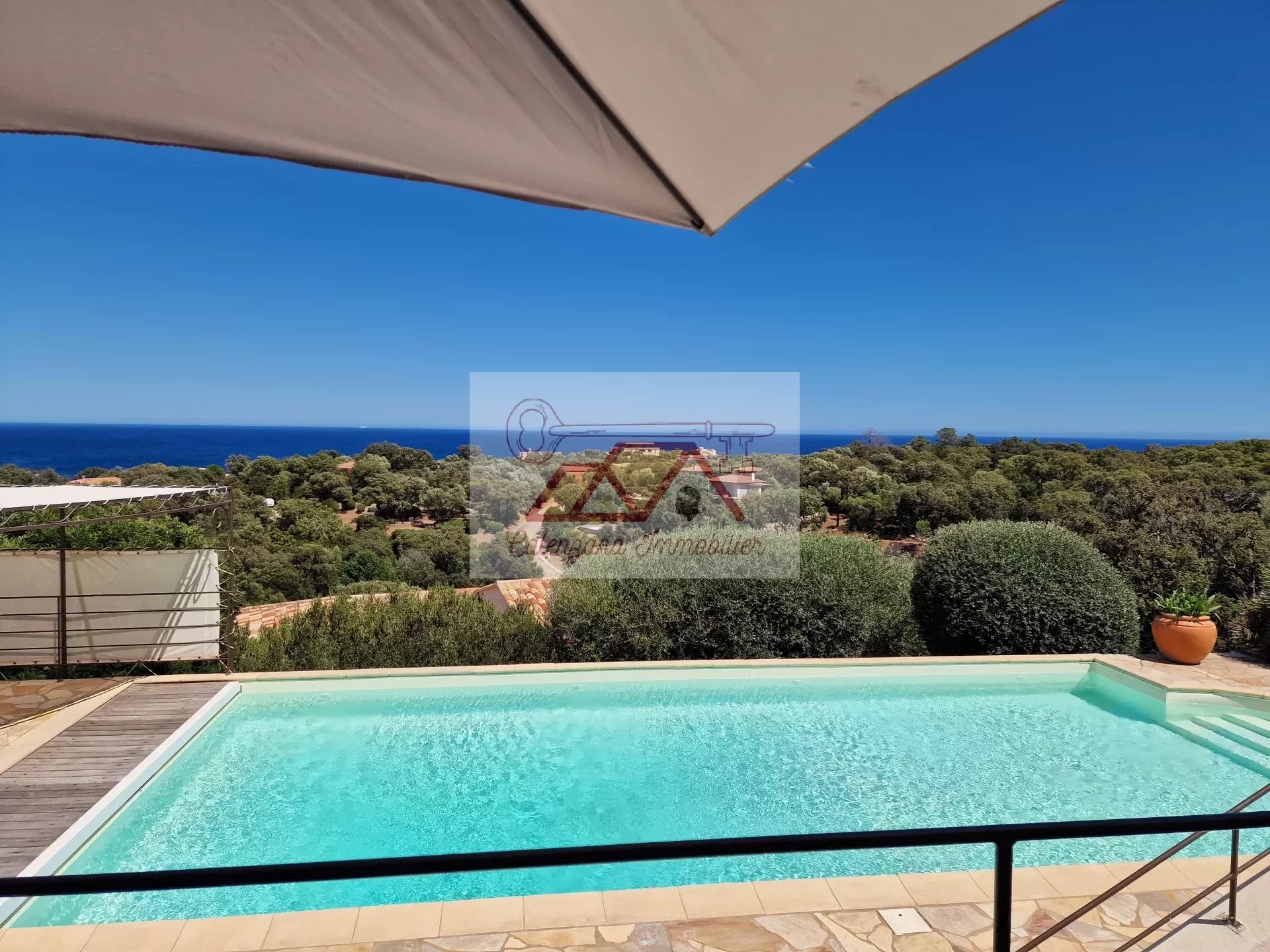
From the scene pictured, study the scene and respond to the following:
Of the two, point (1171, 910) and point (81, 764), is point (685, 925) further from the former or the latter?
point (81, 764)

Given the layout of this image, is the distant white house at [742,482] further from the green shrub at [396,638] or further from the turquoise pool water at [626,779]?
the green shrub at [396,638]

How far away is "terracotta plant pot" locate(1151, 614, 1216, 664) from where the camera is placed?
20.9 ft

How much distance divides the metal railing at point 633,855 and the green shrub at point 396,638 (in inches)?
236

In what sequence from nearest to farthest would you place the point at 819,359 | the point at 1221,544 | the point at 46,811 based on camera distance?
the point at 46,811 → the point at 1221,544 → the point at 819,359

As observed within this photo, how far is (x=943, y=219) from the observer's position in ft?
55.6

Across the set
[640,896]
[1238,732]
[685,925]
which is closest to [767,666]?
[640,896]

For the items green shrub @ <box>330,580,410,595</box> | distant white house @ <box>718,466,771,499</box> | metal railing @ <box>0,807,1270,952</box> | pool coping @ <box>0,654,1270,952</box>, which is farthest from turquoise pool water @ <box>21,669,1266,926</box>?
distant white house @ <box>718,466,771,499</box>

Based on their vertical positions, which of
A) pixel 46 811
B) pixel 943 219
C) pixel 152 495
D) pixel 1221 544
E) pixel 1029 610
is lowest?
pixel 46 811

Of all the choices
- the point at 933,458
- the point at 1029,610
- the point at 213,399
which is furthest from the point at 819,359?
the point at 213,399

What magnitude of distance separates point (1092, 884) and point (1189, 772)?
2528 mm

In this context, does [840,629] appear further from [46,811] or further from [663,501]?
[46,811]

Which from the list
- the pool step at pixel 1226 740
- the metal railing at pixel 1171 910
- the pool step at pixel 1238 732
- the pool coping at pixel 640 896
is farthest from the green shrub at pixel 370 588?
the pool step at pixel 1238 732

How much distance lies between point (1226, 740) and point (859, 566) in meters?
3.22

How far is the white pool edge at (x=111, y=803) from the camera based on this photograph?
10.3 ft
